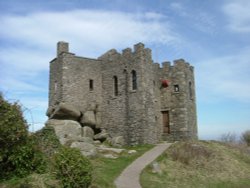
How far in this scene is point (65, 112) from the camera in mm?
28984

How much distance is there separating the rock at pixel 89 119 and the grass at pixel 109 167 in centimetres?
532

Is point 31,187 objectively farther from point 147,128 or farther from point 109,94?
point 109,94

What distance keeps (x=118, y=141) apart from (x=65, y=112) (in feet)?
17.0

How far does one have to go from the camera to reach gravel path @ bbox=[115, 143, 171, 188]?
17241 mm

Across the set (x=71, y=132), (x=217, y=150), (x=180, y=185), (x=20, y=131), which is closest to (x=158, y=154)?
(x=217, y=150)

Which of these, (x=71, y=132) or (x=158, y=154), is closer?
(x=158, y=154)

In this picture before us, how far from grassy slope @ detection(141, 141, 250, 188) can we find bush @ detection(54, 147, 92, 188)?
12.8ft

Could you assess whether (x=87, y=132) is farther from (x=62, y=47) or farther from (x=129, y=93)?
(x=62, y=47)

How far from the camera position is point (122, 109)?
30719 mm

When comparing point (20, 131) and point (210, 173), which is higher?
point (20, 131)

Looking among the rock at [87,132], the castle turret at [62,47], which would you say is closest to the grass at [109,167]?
the rock at [87,132]

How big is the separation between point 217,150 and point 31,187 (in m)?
15.1

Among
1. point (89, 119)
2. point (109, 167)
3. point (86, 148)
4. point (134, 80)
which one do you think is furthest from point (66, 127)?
point (109, 167)

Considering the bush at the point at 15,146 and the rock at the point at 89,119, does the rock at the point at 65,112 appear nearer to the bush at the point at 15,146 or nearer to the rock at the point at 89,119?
the rock at the point at 89,119
